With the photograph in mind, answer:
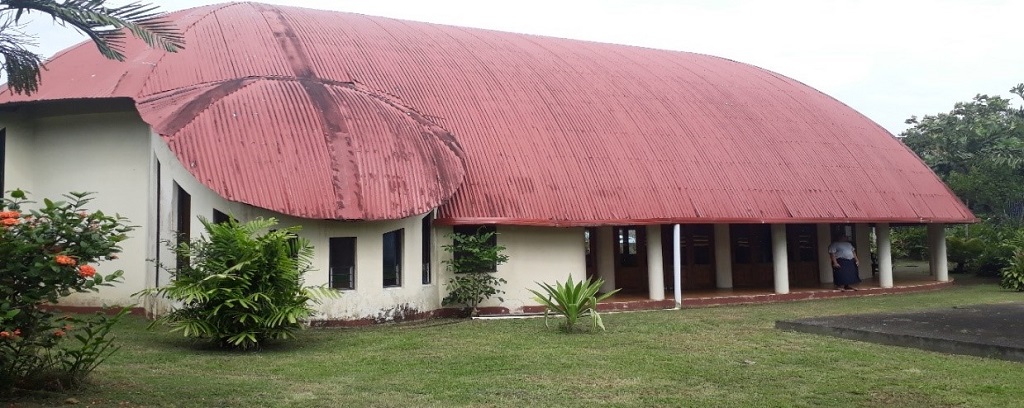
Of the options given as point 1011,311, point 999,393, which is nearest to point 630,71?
point 1011,311

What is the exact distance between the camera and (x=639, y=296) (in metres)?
19.2

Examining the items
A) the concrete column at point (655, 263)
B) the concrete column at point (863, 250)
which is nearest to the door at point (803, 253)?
the concrete column at point (863, 250)

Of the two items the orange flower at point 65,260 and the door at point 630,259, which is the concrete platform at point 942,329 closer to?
the door at point 630,259

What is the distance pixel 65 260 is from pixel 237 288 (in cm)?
398

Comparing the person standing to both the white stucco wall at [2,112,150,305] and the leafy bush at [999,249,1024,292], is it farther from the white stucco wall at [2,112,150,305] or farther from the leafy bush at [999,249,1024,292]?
the white stucco wall at [2,112,150,305]

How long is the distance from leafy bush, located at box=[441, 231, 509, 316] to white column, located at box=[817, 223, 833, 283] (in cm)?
1071

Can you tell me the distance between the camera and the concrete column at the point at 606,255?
65.7ft

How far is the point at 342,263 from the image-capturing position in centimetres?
1476

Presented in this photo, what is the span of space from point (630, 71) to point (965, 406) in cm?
1613

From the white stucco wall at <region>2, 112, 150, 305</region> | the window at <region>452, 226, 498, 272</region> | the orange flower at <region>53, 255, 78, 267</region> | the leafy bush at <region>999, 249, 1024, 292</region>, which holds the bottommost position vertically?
the leafy bush at <region>999, 249, 1024, 292</region>

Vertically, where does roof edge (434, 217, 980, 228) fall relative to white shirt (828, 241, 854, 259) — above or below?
above

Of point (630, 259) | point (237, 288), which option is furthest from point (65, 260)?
point (630, 259)

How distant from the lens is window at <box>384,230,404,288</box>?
50.3ft

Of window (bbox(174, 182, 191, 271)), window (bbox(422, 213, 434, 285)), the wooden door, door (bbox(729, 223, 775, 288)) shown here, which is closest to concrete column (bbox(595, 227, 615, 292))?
→ the wooden door
